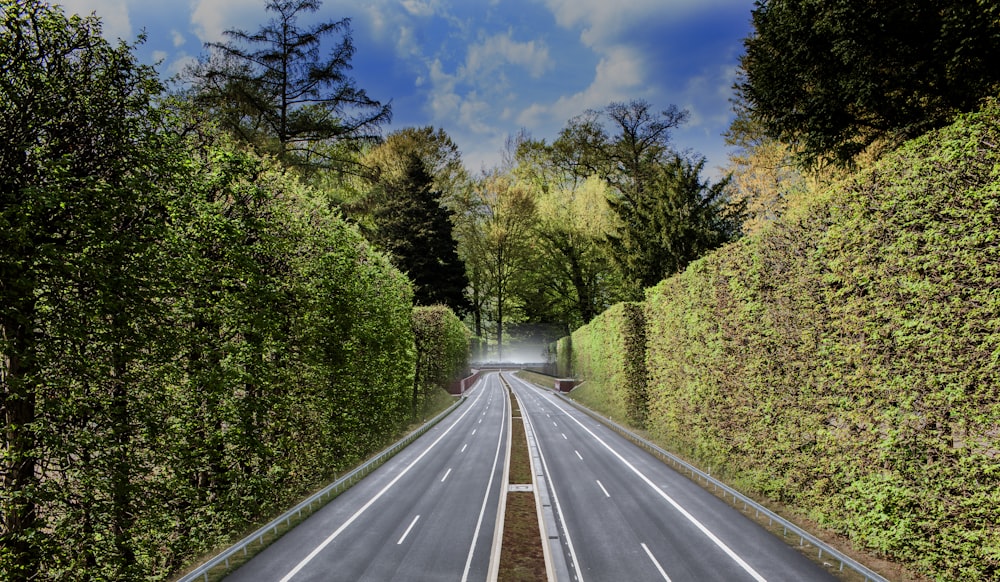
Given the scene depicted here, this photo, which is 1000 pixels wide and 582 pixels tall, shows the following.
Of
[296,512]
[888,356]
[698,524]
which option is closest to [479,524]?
[296,512]

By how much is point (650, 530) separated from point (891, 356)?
667cm

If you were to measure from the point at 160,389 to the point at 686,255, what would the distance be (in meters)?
32.4

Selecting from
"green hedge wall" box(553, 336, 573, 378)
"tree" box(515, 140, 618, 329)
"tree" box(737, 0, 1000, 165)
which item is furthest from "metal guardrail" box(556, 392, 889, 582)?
"tree" box(515, 140, 618, 329)

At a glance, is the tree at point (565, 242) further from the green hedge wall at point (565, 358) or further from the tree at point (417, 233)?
the tree at point (417, 233)

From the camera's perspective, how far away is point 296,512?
1288cm

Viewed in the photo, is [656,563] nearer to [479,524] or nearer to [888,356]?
[479,524]

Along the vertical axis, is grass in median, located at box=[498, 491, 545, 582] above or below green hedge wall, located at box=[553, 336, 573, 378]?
below

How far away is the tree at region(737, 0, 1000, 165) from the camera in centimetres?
1259

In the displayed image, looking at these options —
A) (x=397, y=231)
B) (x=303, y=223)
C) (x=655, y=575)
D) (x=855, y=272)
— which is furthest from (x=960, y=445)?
(x=397, y=231)

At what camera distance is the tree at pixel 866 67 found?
12.6 metres

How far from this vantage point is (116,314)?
6859mm

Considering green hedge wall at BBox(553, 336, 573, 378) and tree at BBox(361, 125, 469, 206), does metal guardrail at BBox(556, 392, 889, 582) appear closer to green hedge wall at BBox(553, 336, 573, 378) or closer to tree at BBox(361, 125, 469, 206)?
green hedge wall at BBox(553, 336, 573, 378)

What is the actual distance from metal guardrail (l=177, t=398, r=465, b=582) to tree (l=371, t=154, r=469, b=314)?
24.8 metres

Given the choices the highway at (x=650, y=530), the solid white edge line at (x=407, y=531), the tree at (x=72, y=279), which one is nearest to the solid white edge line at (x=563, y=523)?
the highway at (x=650, y=530)
